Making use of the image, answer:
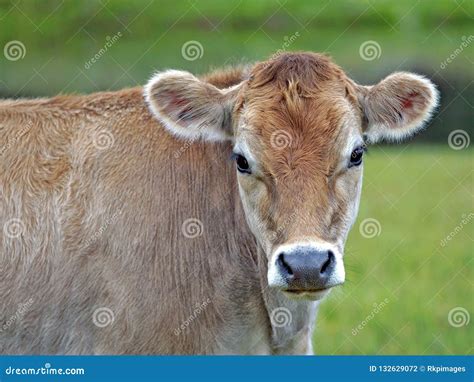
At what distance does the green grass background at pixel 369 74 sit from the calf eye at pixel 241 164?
3.49 metres

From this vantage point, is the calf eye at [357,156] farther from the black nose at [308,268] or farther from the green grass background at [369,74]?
the green grass background at [369,74]

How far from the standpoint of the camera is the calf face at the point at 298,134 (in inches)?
229

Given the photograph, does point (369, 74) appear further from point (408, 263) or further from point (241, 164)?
point (241, 164)

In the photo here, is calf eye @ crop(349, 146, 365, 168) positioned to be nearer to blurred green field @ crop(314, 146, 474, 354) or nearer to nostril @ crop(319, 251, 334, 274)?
nostril @ crop(319, 251, 334, 274)

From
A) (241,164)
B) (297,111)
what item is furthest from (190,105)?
(297,111)

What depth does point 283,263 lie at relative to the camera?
5.75m

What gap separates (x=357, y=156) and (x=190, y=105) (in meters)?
1.20

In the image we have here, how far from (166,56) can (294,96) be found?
8629 millimetres

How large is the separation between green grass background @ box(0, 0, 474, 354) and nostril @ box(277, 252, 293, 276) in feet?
12.5

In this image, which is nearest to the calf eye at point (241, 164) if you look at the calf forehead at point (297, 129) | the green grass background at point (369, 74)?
the calf forehead at point (297, 129)

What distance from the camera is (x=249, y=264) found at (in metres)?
6.79

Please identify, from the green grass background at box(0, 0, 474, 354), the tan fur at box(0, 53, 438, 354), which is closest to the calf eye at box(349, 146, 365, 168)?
the tan fur at box(0, 53, 438, 354)

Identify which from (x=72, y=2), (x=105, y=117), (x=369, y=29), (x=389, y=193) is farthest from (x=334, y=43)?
(x=105, y=117)

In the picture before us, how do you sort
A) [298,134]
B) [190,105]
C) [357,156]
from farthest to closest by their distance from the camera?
[190,105], [357,156], [298,134]
